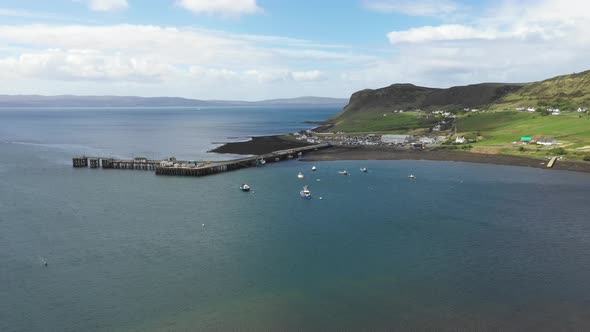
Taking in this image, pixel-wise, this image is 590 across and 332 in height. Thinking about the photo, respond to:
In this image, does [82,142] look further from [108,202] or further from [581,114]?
[581,114]

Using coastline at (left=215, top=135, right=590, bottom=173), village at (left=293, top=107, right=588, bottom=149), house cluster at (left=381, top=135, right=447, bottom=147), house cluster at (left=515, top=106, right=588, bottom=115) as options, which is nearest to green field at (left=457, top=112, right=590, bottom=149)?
village at (left=293, top=107, right=588, bottom=149)

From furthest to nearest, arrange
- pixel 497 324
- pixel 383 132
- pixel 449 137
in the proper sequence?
1. pixel 383 132
2. pixel 449 137
3. pixel 497 324

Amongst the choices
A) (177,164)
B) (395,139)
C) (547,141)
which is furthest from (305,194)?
Result: (395,139)

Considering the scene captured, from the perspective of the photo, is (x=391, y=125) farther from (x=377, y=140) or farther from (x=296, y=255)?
(x=296, y=255)

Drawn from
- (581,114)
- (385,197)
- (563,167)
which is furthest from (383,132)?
(385,197)

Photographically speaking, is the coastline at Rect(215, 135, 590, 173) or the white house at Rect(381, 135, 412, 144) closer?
the coastline at Rect(215, 135, 590, 173)

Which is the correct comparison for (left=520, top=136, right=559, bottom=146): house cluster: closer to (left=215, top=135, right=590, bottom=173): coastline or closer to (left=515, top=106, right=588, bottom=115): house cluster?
(left=215, top=135, right=590, bottom=173): coastline

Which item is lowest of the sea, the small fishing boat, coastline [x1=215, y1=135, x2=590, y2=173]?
the sea
